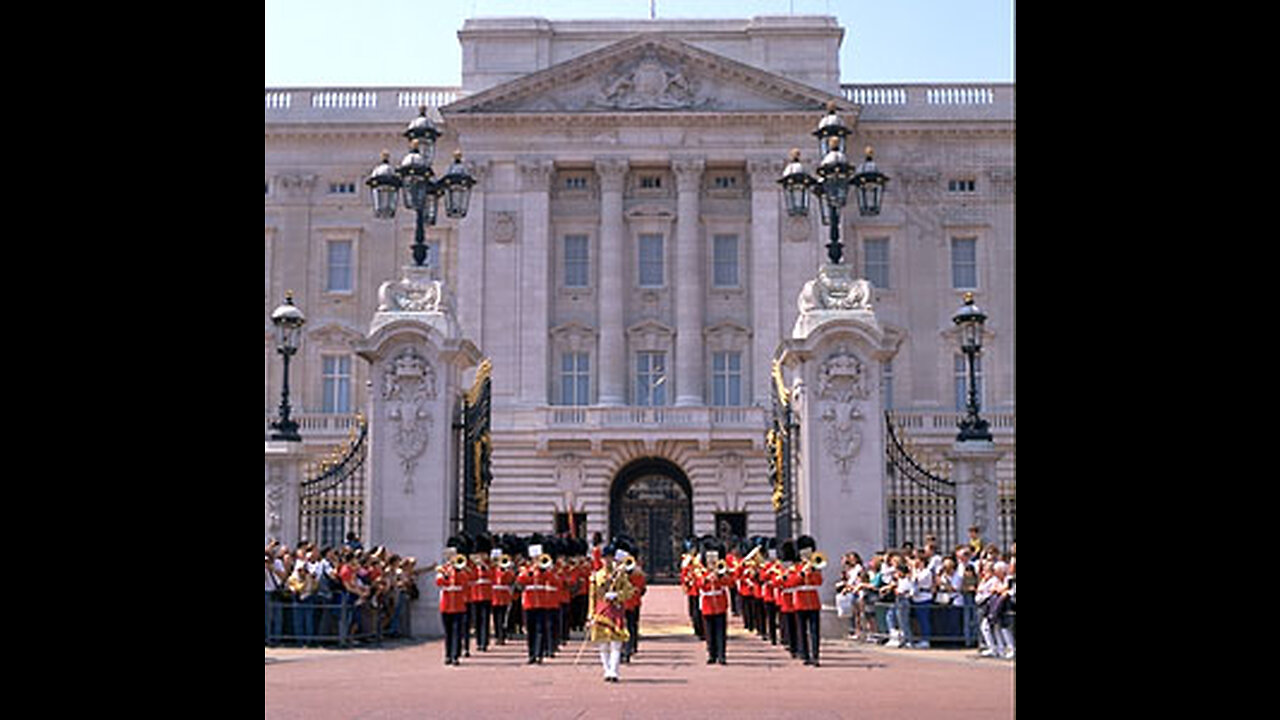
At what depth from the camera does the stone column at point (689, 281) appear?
51.8 meters

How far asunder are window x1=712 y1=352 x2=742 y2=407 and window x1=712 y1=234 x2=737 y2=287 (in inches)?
106

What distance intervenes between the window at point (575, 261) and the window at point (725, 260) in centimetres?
473

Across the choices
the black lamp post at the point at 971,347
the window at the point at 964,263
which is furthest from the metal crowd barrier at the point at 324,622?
the window at the point at 964,263

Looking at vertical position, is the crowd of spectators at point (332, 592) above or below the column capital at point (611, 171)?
below

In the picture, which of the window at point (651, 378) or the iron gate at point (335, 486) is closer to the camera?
the iron gate at point (335, 486)

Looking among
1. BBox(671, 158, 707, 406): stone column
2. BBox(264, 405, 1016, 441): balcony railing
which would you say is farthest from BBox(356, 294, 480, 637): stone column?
BBox(671, 158, 707, 406): stone column

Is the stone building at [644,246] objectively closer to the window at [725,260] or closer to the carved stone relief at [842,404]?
the window at [725,260]

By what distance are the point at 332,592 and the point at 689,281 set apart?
3246 cm

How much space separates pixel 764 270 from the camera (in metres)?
52.2

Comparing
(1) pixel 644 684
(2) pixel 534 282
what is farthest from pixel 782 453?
(2) pixel 534 282

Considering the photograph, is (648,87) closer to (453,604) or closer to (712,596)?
(712,596)

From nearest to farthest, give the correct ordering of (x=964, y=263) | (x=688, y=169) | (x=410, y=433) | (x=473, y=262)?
(x=410, y=433), (x=473, y=262), (x=688, y=169), (x=964, y=263)
